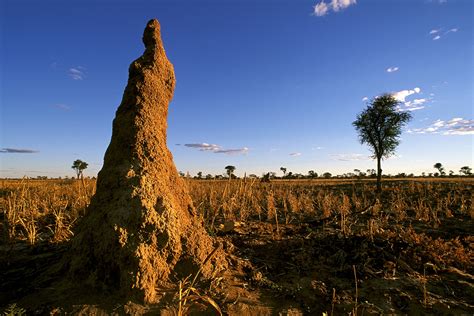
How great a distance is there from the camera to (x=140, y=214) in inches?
108

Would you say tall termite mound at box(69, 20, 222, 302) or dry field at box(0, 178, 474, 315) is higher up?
tall termite mound at box(69, 20, 222, 302)

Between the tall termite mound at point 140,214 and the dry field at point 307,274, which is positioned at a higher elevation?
the tall termite mound at point 140,214

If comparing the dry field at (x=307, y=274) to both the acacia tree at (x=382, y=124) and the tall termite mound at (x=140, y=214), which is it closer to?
the tall termite mound at (x=140, y=214)

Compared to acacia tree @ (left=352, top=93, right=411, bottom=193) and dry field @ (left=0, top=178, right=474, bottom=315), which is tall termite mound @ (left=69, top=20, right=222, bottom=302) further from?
acacia tree @ (left=352, top=93, right=411, bottom=193)

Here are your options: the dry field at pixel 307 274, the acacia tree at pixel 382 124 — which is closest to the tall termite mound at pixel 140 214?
the dry field at pixel 307 274

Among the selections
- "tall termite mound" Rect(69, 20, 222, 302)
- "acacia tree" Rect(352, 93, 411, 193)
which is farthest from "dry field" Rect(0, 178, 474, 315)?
"acacia tree" Rect(352, 93, 411, 193)

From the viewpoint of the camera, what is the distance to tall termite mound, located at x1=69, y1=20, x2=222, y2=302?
262 centimetres

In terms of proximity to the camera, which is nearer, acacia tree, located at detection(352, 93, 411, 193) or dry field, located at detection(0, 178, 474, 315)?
dry field, located at detection(0, 178, 474, 315)

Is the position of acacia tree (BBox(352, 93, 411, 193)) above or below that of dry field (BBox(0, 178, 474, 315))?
above

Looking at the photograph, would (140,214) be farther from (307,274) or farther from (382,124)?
(382,124)

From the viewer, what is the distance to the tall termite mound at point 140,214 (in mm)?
2615

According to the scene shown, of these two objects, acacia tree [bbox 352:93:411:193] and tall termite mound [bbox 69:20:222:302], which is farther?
acacia tree [bbox 352:93:411:193]

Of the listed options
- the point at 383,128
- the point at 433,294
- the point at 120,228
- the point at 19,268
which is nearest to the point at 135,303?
the point at 120,228

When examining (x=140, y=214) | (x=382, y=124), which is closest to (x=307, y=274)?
(x=140, y=214)
